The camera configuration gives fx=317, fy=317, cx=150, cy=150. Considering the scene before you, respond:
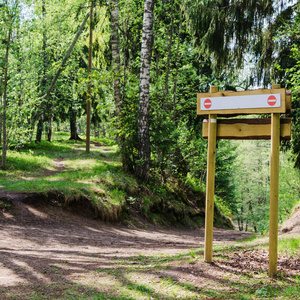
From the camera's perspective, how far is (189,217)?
41.8 ft

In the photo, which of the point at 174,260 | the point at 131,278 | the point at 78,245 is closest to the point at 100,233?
the point at 78,245

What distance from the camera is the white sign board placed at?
441 centimetres

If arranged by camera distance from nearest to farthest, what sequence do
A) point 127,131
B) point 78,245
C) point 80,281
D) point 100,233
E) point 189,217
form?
point 80,281, point 78,245, point 100,233, point 127,131, point 189,217

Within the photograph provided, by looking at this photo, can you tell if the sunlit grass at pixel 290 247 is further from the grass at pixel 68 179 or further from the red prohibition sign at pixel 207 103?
the grass at pixel 68 179

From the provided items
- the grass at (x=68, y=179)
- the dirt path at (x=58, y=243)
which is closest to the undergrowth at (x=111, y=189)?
the grass at (x=68, y=179)

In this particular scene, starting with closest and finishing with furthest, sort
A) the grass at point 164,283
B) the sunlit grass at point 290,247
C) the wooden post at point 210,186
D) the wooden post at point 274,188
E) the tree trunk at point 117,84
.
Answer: the grass at point 164,283, the wooden post at point 274,188, the wooden post at point 210,186, the sunlit grass at point 290,247, the tree trunk at point 117,84

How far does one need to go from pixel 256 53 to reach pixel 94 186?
21.6 ft

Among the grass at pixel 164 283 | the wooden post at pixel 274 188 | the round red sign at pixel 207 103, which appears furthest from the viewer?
the round red sign at pixel 207 103

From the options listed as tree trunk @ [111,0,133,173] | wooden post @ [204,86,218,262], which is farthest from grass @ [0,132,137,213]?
wooden post @ [204,86,218,262]

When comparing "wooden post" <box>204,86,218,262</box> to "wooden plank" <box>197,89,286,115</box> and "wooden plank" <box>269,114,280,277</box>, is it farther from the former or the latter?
"wooden plank" <box>269,114,280,277</box>

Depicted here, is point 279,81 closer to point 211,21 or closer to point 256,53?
point 256,53

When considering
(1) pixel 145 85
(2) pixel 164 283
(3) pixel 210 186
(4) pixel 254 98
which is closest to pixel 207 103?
(4) pixel 254 98

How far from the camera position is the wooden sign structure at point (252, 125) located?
435 centimetres

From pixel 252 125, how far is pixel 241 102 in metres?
0.38
